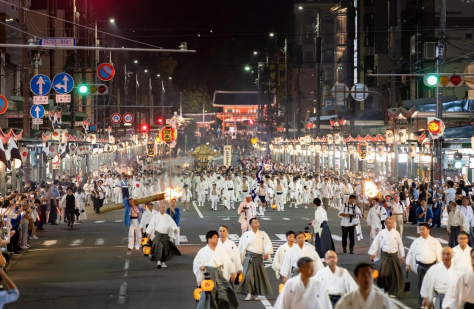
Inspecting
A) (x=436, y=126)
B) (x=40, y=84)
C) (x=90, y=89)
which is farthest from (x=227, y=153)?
(x=40, y=84)

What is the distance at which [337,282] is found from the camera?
10312mm

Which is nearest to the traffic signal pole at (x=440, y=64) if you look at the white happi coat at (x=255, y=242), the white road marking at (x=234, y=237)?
the white road marking at (x=234, y=237)

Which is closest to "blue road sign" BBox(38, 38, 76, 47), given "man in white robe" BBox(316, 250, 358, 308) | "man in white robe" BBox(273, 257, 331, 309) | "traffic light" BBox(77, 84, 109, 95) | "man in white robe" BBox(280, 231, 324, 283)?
"man in white robe" BBox(280, 231, 324, 283)

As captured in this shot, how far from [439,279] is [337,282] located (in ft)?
5.12

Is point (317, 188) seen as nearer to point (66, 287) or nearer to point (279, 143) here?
point (66, 287)

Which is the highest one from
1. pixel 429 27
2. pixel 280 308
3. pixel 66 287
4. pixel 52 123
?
pixel 429 27

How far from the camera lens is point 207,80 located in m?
144

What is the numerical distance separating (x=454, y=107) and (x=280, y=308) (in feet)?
103

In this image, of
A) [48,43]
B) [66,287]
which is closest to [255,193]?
[48,43]

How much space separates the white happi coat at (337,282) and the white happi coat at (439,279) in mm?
1279

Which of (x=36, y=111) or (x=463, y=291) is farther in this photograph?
(x=36, y=111)

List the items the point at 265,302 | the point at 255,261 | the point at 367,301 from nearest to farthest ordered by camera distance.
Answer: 1. the point at 367,301
2. the point at 265,302
3. the point at 255,261

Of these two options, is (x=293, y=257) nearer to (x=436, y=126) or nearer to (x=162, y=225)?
(x=162, y=225)

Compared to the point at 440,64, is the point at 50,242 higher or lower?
lower
